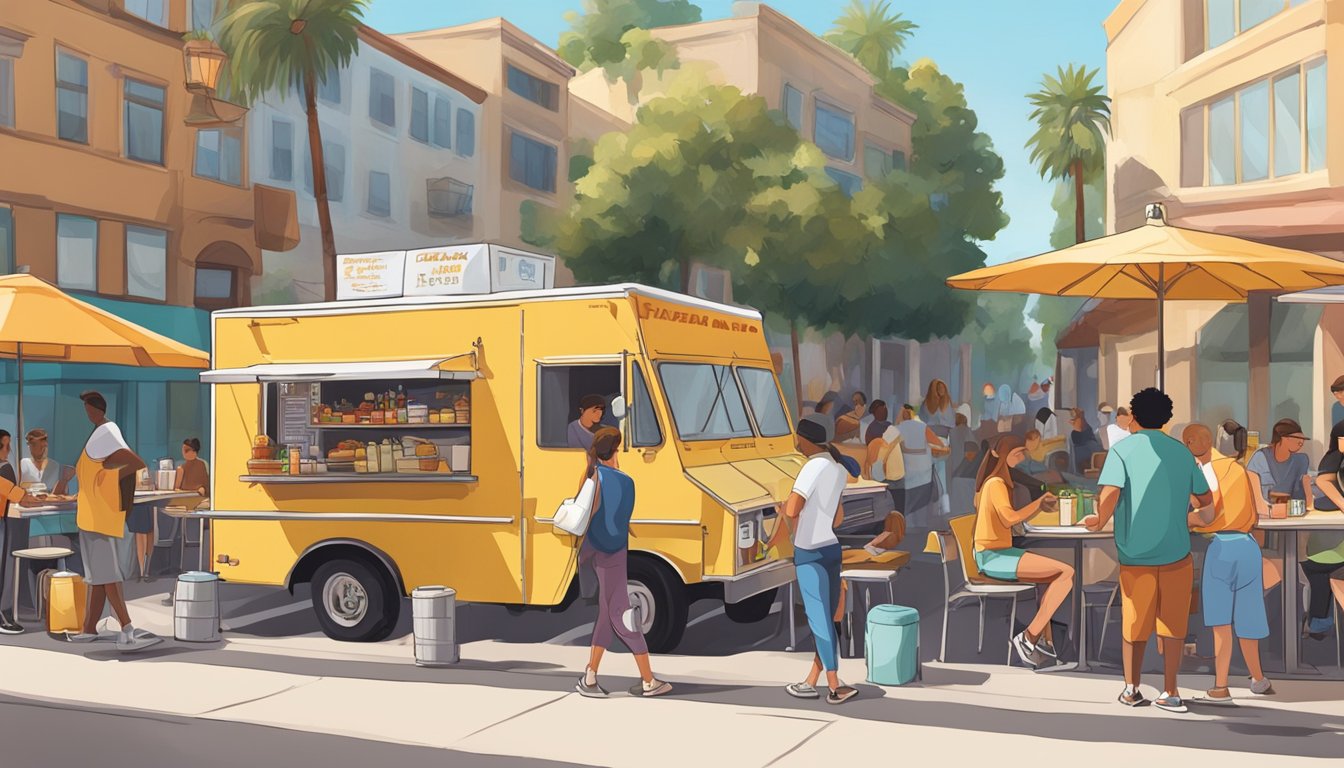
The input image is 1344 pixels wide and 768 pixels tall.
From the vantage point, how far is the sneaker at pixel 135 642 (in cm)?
1050

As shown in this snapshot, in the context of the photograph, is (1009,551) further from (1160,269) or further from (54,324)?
(54,324)

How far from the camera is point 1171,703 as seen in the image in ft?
26.8

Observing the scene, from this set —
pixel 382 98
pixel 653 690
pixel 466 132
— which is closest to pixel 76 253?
pixel 382 98

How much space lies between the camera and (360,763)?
7234 millimetres

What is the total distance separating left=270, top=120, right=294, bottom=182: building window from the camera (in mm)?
29609

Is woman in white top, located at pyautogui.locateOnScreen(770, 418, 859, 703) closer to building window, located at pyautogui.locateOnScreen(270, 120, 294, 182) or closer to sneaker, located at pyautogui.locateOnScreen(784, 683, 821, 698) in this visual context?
sneaker, located at pyautogui.locateOnScreen(784, 683, 821, 698)

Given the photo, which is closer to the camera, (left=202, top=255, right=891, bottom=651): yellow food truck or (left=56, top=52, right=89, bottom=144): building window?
(left=202, top=255, right=891, bottom=651): yellow food truck

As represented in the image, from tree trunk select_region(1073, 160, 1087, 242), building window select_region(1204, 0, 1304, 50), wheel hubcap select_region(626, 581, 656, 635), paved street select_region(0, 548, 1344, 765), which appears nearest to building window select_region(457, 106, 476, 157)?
tree trunk select_region(1073, 160, 1087, 242)

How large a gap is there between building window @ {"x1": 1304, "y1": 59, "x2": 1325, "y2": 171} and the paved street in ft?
42.5

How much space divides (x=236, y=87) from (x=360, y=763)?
20429mm

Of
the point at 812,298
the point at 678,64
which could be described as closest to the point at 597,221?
the point at 812,298

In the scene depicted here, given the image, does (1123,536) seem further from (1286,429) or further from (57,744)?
(57,744)

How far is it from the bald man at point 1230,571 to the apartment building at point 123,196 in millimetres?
17697

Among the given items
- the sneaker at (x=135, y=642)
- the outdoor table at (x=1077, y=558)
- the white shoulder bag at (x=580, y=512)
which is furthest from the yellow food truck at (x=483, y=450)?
the outdoor table at (x=1077, y=558)
